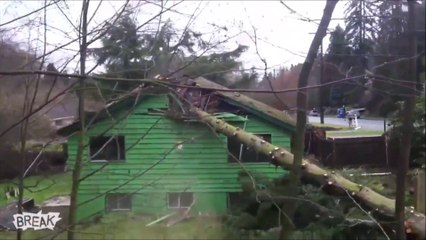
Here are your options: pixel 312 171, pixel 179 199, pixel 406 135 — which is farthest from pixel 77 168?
pixel 406 135

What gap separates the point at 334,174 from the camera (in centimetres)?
215

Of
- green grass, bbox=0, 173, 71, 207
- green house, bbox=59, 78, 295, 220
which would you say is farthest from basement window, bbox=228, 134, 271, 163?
green grass, bbox=0, 173, 71, 207

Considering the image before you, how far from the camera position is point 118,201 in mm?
2627

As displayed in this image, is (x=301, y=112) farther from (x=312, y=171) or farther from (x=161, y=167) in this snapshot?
(x=161, y=167)

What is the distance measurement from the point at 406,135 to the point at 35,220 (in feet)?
5.13

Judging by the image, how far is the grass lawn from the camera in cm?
254

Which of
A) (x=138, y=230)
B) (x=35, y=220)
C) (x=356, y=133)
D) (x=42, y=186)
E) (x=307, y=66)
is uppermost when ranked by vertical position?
(x=307, y=66)

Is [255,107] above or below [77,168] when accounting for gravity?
above

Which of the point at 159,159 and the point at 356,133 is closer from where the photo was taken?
the point at 356,133

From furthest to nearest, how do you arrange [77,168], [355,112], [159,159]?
1. [159,159]
2. [77,168]
3. [355,112]

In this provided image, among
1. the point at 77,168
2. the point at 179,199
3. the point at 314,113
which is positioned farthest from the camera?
the point at 179,199

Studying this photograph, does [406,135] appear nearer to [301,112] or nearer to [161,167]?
[301,112]

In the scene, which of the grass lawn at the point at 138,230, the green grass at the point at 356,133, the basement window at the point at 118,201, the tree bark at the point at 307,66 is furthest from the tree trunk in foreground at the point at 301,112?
the basement window at the point at 118,201

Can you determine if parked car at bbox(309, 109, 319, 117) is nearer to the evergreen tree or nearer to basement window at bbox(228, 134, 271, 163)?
the evergreen tree
